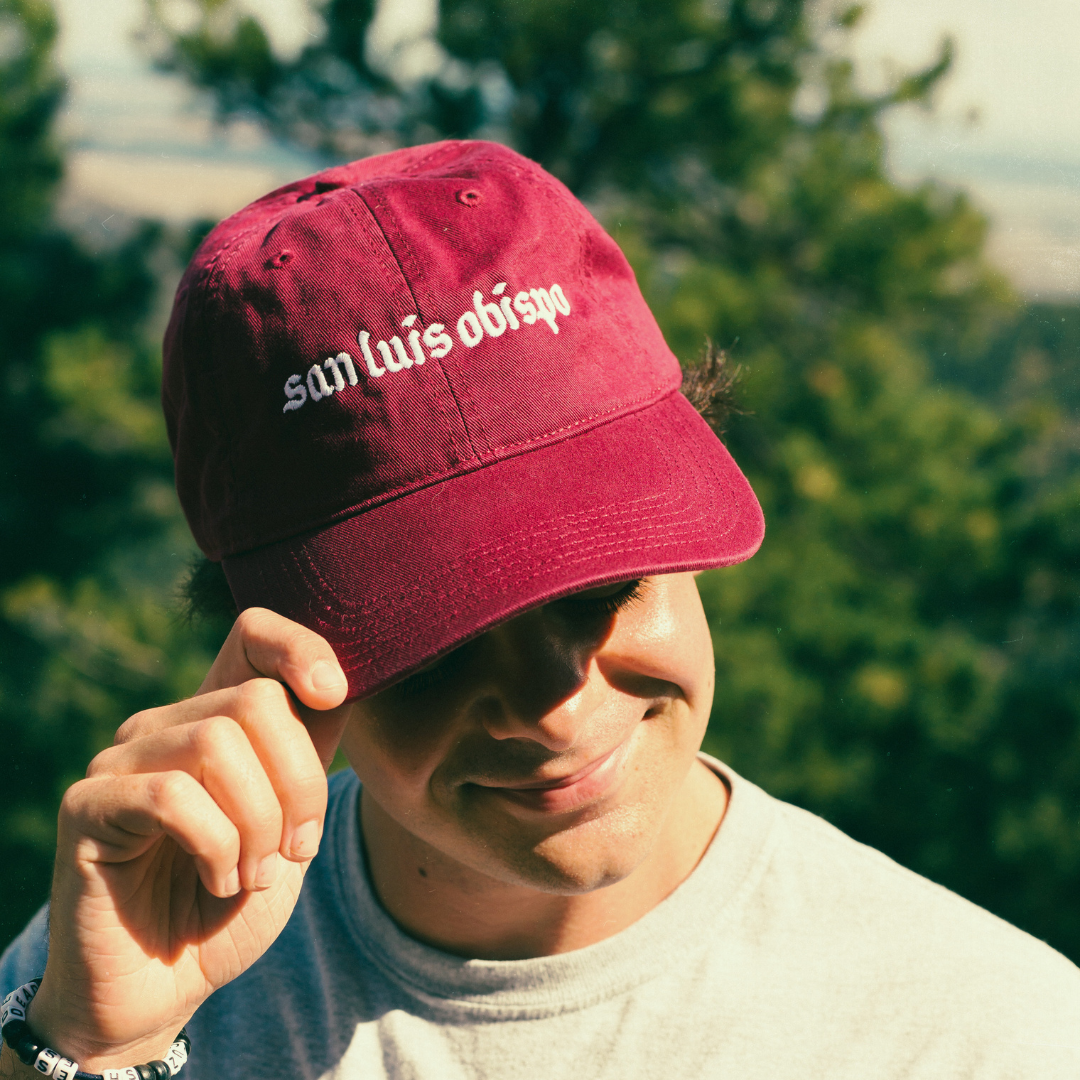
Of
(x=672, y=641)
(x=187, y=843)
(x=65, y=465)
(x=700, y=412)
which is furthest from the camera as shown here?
(x=65, y=465)

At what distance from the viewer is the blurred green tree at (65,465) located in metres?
5.06

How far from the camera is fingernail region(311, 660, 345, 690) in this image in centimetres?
107

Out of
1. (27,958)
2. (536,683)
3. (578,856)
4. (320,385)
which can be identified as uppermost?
(320,385)

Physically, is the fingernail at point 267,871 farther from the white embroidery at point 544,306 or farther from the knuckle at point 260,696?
the white embroidery at point 544,306

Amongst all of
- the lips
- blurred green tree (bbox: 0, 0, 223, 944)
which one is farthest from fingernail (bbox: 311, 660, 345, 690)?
blurred green tree (bbox: 0, 0, 223, 944)

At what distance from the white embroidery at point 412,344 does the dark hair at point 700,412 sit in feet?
1.71

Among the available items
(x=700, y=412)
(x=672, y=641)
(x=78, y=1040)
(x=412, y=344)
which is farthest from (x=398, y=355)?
(x=78, y=1040)

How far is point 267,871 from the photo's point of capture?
109cm

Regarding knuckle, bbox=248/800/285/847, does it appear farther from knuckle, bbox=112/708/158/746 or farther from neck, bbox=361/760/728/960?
neck, bbox=361/760/728/960

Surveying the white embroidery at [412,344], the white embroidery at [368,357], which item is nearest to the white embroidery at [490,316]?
the white embroidery at [412,344]

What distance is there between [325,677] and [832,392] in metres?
4.12

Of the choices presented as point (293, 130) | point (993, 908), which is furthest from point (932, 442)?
point (293, 130)

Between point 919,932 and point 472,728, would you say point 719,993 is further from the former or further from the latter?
point 472,728

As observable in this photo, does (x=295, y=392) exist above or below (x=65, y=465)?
above
